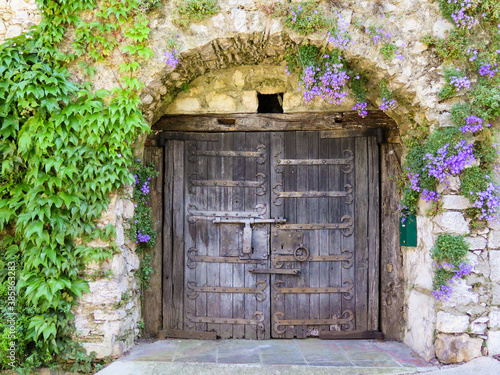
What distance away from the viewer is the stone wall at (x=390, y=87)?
9.63ft

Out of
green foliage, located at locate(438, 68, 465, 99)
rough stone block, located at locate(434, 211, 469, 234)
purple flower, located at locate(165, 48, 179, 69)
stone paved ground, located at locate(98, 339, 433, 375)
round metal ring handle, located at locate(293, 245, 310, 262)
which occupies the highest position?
purple flower, located at locate(165, 48, 179, 69)

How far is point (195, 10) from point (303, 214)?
2.11 meters

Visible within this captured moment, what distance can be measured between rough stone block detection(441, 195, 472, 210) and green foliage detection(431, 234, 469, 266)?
0.23 metres

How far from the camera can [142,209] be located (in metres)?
3.56

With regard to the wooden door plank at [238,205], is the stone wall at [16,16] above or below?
above

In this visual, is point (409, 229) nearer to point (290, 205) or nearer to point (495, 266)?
point (495, 266)

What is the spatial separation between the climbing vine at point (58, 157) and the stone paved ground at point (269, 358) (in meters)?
0.55

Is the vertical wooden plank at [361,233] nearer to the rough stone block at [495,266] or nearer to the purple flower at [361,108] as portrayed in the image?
the purple flower at [361,108]

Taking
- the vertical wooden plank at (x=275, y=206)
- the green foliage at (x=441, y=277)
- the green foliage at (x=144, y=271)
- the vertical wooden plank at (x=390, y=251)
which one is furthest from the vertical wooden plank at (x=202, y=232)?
the green foliage at (x=441, y=277)

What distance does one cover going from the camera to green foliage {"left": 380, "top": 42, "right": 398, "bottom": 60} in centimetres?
300

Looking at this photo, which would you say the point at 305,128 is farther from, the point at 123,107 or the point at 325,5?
the point at 123,107

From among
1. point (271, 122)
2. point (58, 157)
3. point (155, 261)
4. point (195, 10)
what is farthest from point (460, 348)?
point (58, 157)

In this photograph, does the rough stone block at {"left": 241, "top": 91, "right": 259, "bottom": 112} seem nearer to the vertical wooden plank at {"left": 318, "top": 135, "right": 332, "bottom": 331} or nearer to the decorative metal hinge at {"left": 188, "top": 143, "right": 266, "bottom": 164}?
the decorative metal hinge at {"left": 188, "top": 143, "right": 266, "bottom": 164}

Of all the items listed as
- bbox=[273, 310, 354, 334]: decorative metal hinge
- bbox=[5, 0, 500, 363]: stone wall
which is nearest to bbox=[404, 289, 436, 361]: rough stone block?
bbox=[5, 0, 500, 363]: stone wall
